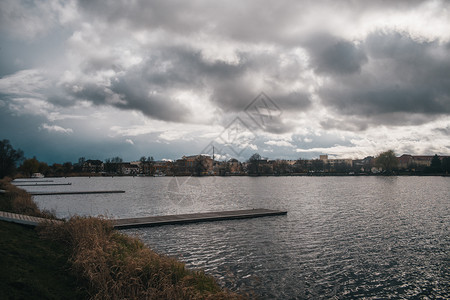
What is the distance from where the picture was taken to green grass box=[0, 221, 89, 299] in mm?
7699

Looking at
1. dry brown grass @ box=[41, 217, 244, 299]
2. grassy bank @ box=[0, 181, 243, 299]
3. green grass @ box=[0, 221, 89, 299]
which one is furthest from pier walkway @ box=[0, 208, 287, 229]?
green grass @ box=[0, 221, 89, 299]

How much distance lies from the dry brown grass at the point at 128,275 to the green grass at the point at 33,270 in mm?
433

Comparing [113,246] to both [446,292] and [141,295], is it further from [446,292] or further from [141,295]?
[446,292]

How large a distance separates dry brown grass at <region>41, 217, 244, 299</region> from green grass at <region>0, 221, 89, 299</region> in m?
0.43

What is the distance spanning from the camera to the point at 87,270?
9305 millimetres

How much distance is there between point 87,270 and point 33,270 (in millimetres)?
1484

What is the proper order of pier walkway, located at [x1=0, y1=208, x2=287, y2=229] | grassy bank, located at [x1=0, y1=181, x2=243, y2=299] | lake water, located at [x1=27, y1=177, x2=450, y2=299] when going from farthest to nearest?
1. pier walkway, located at [x1=0, y1=208, x2=287, y2=229]
2. lake water, located at [x1=27, y1=177, x2=450, y2=299]
3. grassy bank, located at [x1=0, y1=181, x2=243, y2=299]

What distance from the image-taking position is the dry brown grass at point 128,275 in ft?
27.7

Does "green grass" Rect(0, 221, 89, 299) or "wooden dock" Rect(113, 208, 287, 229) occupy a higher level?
"green grass" Rect(0, 221, 89, 299)

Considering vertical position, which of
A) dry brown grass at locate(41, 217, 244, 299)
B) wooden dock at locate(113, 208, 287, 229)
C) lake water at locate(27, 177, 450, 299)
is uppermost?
dry brown grass at locate(41, 217, 244, 299)

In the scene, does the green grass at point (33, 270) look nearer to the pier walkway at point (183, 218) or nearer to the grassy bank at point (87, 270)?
the grassy bank at point (87, 270)

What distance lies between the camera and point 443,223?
25.6 meters

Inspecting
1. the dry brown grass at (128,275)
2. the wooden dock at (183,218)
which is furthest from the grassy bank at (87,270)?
the wooden dock at (183,218)

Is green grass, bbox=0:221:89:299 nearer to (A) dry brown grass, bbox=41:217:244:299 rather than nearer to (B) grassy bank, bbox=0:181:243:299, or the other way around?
(B) grassy bank, bbox=0:181:243:299
